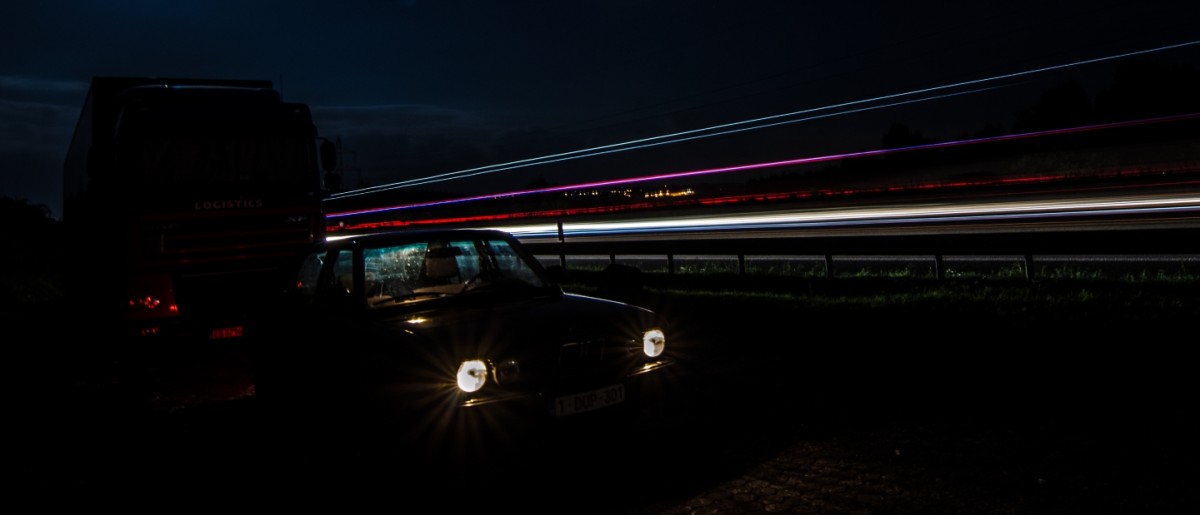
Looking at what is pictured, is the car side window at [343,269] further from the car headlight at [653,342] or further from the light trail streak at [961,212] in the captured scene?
the light trail streak at [961,212]

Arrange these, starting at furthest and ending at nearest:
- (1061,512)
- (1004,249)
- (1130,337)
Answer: (1004,249) → (1130,337) → (1061,512)

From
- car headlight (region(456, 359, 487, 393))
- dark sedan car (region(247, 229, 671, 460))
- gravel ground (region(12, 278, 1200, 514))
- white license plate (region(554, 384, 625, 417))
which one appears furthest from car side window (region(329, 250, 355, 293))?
white license plate (region(554, 384, 625, 417))

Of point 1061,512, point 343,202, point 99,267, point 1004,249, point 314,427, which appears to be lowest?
point 1061,512

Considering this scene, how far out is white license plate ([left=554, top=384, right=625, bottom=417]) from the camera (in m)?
4.55

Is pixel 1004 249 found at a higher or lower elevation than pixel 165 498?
higher

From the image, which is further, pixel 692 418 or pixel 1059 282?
pixel 1059 282

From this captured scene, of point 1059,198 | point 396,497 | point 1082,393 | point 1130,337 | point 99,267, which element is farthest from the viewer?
point 1059,198

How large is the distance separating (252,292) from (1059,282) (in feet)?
33.7

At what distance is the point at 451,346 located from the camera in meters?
4.47

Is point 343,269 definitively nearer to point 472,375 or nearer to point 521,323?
point 521,323

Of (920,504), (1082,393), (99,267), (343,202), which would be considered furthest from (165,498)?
(343,202)

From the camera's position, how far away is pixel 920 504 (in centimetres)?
398

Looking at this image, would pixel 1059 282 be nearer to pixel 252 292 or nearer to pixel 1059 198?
pixel 252 292

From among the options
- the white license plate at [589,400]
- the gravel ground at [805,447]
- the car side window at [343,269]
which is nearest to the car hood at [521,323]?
the white license plate at [589,400]
